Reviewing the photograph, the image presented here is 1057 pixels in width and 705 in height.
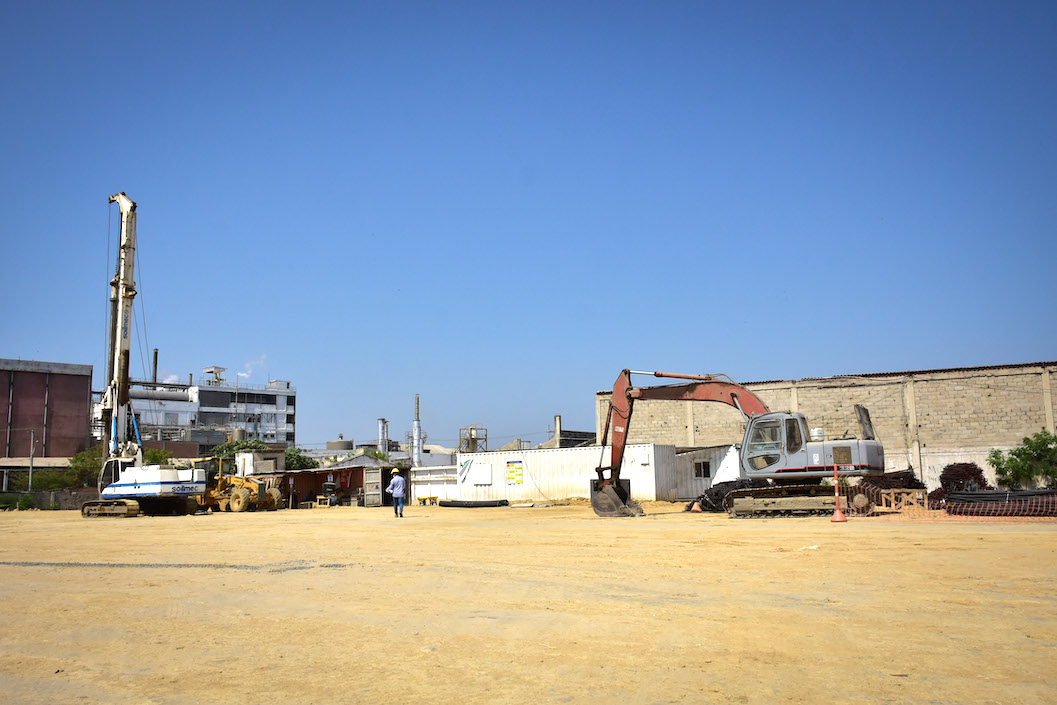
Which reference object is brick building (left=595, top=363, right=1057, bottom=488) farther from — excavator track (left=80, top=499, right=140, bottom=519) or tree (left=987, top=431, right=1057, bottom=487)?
excavator track (left=80, top=499, right=140, bottom=519)

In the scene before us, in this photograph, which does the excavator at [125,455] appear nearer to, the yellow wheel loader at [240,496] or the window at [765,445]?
the yellow wheel loader at [240,496]

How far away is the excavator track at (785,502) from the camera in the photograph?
75.2 feet

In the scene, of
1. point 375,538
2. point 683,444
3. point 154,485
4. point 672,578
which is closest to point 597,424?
point 683,444

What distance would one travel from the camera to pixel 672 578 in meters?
10.4

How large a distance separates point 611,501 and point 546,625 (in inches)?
726

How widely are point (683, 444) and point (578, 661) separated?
43.3 meters

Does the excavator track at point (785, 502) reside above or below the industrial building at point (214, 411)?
below

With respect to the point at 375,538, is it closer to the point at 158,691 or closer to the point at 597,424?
the point at 158,691

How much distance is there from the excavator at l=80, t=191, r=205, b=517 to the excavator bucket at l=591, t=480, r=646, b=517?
16573 mm

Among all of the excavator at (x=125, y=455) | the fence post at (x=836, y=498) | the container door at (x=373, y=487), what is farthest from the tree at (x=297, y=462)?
the fence post at (x=836, y=498)

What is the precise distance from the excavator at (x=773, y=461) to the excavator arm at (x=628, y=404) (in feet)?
0.10

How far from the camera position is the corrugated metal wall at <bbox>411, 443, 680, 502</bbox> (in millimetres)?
36219

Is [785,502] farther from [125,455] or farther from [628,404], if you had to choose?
[125,455]


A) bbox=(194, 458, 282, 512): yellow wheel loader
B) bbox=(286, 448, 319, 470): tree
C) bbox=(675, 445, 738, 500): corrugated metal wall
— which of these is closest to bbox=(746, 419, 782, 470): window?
bbox=(675, 445, 738, 500): corrugated metal wall
